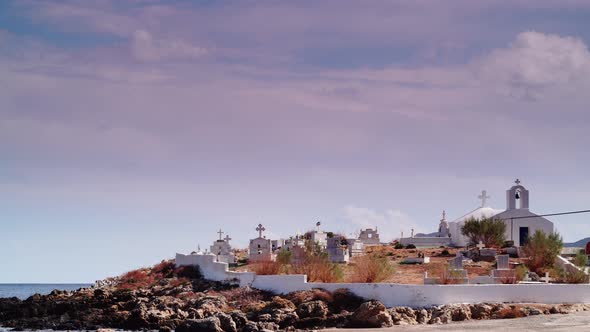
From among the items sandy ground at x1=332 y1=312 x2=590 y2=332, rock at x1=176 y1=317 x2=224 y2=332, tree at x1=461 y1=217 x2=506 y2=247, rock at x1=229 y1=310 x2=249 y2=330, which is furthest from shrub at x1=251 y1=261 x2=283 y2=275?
tree at x1=461 y1=217 x2=506 y2=247

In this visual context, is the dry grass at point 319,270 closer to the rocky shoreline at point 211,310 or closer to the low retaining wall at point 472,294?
the rocky shoreline at point 211,310

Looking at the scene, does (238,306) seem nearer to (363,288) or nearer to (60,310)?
(363,288)

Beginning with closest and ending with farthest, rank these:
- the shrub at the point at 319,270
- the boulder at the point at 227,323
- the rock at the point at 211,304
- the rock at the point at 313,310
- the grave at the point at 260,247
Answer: the boulder at the point at 227,323 < the rock at the point at 313,310 < the rock at the point at 211,304 < the shrub at the point at 319,270 < the grave at the point at 260,247

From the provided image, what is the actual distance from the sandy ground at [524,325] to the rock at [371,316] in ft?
2.35

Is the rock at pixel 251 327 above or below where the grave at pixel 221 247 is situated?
below

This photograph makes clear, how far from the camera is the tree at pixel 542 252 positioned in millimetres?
45847

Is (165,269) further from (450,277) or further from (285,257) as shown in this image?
(450,277)

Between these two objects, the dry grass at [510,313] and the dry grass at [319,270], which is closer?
the dry grass at [510,313]

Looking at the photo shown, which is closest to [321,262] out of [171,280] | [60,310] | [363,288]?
[363,288]

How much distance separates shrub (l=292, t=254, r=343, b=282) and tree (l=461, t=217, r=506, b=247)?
1576 cm

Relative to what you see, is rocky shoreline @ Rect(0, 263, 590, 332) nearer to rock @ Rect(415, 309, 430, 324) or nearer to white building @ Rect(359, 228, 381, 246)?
rock @ Rect(415, 309, 430, 324)

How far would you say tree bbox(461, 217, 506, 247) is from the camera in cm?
5434

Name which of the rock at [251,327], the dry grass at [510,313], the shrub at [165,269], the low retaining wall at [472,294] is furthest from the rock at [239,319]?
the shrub at [165,269]

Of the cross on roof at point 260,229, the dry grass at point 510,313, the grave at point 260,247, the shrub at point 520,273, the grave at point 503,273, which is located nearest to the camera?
the dry grass at point 510,313
